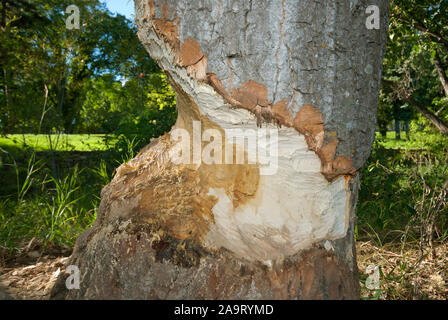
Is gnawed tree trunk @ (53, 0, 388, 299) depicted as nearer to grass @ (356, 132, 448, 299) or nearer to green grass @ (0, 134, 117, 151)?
grass @ (356, 132, 448, 299)

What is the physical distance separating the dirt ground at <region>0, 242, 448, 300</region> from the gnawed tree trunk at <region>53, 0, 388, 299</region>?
0.56 m

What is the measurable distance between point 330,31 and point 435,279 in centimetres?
180

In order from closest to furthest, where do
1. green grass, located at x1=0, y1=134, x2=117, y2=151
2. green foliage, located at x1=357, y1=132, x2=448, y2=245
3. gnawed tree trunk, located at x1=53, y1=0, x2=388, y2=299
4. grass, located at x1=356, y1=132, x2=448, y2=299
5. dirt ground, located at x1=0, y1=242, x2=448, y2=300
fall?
gnawed tree trunk, located at x1=53, y1=0, x2=388, y2=299 < dirt ground, located at x1=0, y1=242, x2=448, y2=300 < grass, located at x1=356, y1=132, x2=448, y2=299 < green foliage, located at x1=357, y1=132, x2=448, y2=245 < green grass, located at x1=0, y1=134, x2=117, y2=151

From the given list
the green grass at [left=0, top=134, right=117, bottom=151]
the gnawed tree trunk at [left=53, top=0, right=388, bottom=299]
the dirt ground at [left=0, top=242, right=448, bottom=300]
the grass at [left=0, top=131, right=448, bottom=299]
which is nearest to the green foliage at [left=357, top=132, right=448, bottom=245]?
the grass at [left=0, top=131, right=448, bottom=299]

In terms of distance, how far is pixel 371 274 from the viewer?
2.19m

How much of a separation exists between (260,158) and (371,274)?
55.1 inches

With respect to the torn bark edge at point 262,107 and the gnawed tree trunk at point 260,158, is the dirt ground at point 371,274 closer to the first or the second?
the gnawed tree trunk at point 260,158

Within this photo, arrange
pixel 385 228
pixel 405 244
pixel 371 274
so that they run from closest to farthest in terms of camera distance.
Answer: pixel 371 274 < pixel 405 244 < pixel 385 228

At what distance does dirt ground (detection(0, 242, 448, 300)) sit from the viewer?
1810 mm

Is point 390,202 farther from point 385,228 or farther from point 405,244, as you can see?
point 405,244

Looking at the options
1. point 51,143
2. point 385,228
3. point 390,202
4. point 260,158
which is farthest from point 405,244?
point 51,143

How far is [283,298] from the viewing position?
1300mm
